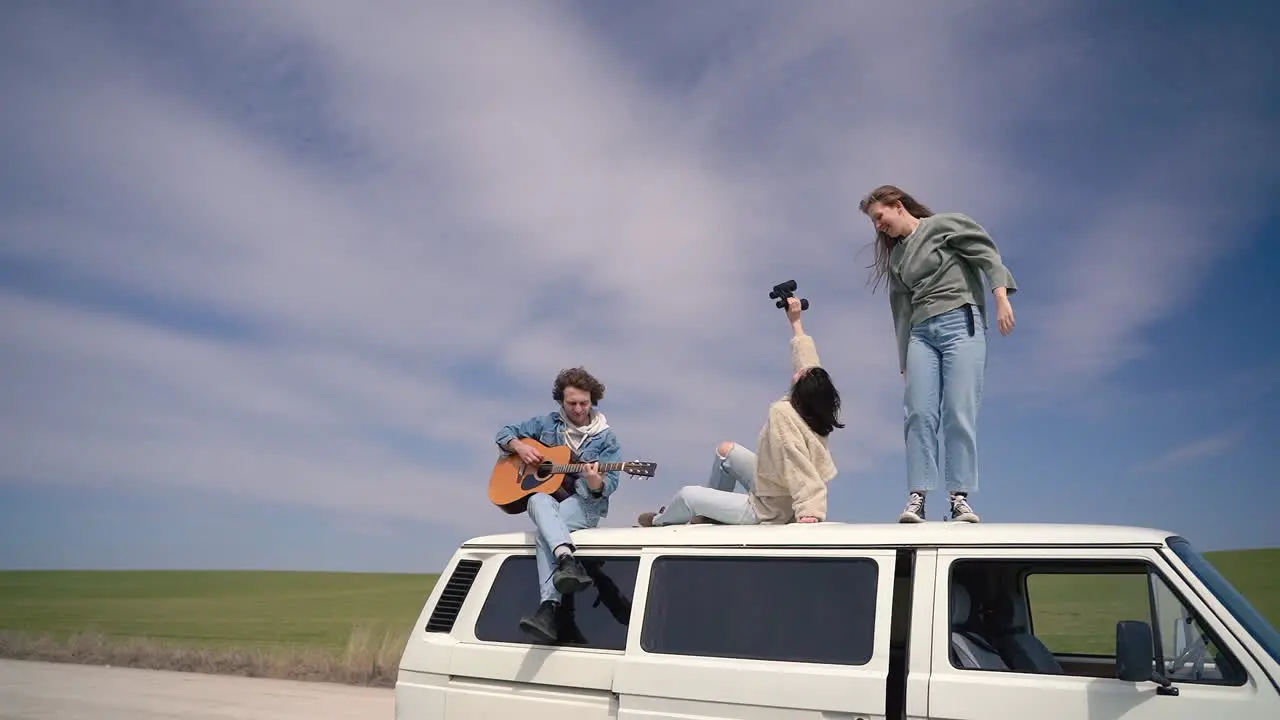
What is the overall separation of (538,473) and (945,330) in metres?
2.97

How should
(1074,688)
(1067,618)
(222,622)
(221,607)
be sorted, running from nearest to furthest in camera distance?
(1074,688) < (1067,618) < (222,622) < (221,607)

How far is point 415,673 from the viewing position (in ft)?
18.3

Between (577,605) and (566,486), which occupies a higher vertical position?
(566,486)

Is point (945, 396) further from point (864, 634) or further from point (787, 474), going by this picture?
point (864, 634)

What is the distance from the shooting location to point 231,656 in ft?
64.7

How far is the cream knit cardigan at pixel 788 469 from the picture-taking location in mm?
5496

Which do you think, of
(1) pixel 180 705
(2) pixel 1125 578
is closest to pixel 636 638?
(2) pixel 1125 578

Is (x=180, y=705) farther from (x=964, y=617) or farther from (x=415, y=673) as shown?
(x=964, y=617)

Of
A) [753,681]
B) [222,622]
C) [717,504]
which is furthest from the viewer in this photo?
[222,622]

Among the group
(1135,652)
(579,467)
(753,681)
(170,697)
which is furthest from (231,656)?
(1135,652)

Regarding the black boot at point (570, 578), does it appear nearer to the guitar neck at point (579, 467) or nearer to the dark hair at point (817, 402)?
the guitar neck at point (579, 467)

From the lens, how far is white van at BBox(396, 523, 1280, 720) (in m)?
3.86

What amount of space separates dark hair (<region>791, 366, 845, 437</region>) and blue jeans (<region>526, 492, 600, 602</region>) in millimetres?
1586

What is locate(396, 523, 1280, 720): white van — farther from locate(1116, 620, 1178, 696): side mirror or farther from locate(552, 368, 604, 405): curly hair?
locate(552, 368, 604, 405): curly hair
